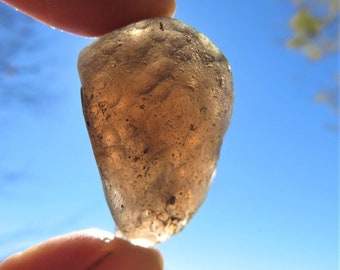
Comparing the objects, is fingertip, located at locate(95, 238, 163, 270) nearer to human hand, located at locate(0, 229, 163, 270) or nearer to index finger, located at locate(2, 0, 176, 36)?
human hand, located at locate(0, 229, 163, 270)

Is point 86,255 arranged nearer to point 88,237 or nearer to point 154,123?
point 88,237

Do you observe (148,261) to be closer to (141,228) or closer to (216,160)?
(141,228)

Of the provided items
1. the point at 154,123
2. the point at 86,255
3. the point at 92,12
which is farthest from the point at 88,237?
the point at 92,12

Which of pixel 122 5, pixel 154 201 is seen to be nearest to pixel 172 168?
pixel 154 201

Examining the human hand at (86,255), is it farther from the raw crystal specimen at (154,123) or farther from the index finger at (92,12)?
the index finger at (92,12)

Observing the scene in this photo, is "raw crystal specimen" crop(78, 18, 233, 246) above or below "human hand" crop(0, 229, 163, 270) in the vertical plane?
above

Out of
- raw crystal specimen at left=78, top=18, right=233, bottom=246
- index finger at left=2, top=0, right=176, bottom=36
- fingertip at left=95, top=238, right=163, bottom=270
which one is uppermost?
index finger at left=2, top=0, right=176, bottom=36

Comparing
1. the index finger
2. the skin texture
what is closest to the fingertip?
the skin texture
